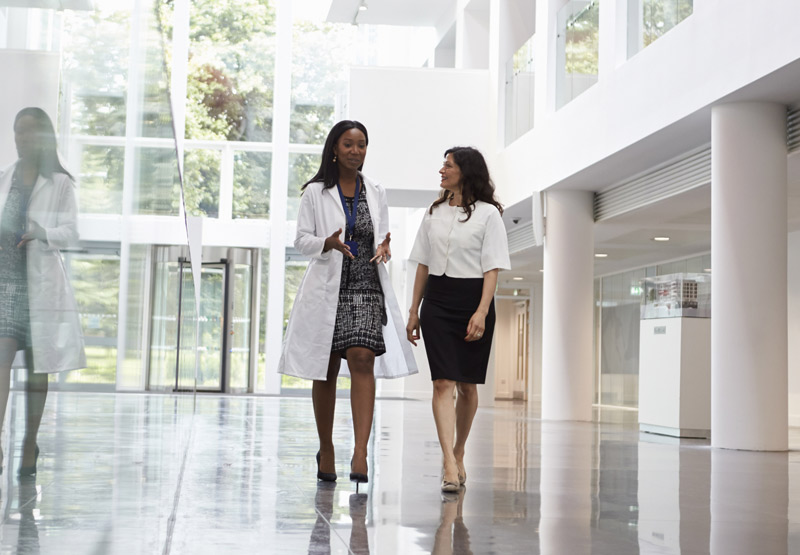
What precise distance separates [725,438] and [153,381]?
7240 millimetres

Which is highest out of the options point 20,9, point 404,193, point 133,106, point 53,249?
point 404,193

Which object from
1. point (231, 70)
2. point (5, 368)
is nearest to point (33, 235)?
point (5, 368)

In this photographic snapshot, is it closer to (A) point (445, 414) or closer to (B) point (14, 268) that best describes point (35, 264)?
(B) point (14, 268)

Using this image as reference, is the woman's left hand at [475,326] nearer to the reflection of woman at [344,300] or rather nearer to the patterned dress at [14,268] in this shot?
the reflection of woman at [344,300]

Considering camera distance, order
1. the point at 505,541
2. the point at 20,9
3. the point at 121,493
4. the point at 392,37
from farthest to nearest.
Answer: the point at 392,37
the point at 505,541
the point at 121,493
the point at 20,9

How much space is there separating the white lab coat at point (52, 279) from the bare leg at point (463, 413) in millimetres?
3454

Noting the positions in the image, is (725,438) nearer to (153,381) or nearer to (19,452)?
(153,381)

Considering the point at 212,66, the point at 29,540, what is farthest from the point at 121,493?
the point at 212,66

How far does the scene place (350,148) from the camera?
4.74 metres

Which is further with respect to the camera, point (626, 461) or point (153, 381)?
point (626, 461)

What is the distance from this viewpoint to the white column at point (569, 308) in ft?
47.4

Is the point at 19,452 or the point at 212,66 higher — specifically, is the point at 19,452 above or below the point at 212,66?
below

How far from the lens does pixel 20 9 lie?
39.8 inches

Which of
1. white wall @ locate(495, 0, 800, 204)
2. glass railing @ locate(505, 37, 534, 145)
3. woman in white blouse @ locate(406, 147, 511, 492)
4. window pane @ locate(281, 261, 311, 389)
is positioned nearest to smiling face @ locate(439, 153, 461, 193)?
woman in white blouse @ locate(406, 147, 511, 492)
